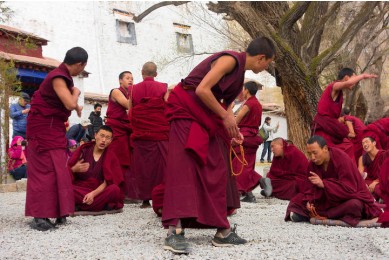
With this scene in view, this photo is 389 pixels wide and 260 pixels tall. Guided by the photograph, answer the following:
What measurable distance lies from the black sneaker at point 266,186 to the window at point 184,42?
15.7 m

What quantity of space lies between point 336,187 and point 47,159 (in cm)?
243

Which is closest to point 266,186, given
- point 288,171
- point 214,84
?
point 288,171

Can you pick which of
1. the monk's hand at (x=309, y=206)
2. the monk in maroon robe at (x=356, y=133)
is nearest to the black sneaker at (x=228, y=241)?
the monk's hand at (x=309, y=206)

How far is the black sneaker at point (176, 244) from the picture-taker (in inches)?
141

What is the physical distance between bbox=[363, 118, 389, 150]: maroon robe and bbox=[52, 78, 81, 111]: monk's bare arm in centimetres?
440

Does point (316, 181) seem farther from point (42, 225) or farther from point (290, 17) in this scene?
point (290, 17)

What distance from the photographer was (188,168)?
3729mm

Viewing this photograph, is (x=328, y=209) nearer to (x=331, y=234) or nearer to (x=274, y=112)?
Result: (x=331, y=234)

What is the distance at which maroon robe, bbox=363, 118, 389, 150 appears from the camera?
25.2 feet

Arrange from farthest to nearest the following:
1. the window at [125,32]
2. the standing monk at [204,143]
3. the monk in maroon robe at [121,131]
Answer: the window at [125,32] < the monk in maroon robe at [121,131] < the standing monk at [204,143]

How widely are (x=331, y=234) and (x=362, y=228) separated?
53 centimetres

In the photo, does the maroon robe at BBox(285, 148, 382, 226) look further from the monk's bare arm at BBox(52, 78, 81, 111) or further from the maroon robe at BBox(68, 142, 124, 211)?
the monk's bare arm at BBox(52, 78, 81, 111)

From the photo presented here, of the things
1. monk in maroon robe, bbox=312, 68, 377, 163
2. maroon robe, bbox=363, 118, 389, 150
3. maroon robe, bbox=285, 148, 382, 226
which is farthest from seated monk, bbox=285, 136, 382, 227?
maroon robe, bbox=363, 118, 389, 150

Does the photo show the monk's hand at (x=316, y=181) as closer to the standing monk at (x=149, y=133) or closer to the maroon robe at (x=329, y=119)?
the maroon robe at (x=329, y=119)
